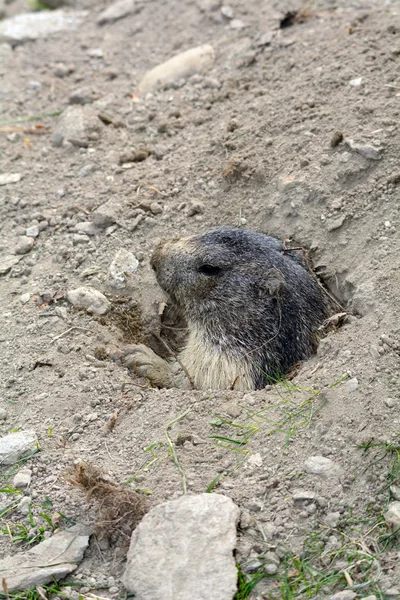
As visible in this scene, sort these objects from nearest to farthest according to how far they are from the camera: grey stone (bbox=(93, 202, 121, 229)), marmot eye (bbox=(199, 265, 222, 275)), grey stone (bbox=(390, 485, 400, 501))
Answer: grey stone (bbox=(390, 485, 400, 501)) < marmot eye (bbox=(199, 265, 222, 275)) < grey stone (bbox=(93, 202, 121, 229))

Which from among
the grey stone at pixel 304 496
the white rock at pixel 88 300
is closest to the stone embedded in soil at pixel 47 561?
the grey stone at pixel 304 496

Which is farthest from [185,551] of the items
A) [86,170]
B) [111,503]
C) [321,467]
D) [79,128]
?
[79,128]

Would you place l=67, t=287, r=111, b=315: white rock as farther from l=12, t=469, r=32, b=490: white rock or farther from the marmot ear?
l=12, t=469, r=32, b=490: white rock

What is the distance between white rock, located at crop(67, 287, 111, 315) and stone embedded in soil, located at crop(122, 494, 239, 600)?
238 centimetres

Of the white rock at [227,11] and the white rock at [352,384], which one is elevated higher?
the white rock at [227,11]

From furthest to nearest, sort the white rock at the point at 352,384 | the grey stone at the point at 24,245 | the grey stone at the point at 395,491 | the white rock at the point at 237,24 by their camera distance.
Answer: the white rock at the point at 237,24
the grey stone at the point at 24,245
the white rock at the point at 352,384
the grey stone at the point at 395,491

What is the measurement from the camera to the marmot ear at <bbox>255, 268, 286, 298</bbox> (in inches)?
230

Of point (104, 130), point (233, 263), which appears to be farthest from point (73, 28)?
point (233, 263)

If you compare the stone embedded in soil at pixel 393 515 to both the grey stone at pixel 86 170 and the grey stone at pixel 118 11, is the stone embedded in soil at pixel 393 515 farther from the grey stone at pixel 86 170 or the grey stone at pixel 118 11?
the grey stone at pixel 118 11

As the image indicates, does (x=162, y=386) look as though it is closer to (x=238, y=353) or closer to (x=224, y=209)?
(x=238, y=353)

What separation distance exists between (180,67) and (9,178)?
234 cm

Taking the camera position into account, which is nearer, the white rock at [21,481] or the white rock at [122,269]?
the white rock at [21,481]

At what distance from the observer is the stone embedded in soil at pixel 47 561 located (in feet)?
12.0

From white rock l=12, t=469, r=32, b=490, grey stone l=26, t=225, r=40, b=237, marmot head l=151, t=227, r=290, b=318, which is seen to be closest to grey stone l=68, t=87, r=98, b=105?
grey stone l=26, t=225, r=40, b=237
